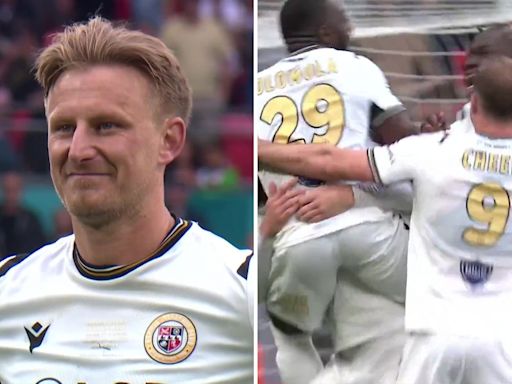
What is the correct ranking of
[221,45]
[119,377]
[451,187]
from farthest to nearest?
[221,45], [119,377], [451,187]

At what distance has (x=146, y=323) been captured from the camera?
6.93ft

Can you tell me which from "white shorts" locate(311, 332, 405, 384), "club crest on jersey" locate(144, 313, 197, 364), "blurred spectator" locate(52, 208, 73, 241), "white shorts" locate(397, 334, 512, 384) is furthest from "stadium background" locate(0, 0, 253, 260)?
"white shorts" locate(397, 334, 512, 384)

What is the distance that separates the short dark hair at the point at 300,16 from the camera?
1992mm

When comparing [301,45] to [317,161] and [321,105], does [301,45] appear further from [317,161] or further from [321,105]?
[317,161]

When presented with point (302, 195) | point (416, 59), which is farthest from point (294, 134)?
point (416, 59)

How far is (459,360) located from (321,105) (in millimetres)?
545

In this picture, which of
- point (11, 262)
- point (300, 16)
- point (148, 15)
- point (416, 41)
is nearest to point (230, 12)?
point (148, 15)

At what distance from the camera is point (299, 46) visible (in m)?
2.00

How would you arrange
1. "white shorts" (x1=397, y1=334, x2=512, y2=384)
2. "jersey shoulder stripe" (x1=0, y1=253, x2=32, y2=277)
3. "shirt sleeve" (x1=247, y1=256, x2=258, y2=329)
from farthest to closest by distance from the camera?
"jersey shoulder stripe" (x1=0, y1=253, x2=32, y2=277) → "shirt sleeve" (x1=247, y1=256, x2=258, y2=329) → "white shorts" (x1=397, y1=334, x2=512, y2=384)

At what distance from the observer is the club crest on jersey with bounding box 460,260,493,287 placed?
1928mm

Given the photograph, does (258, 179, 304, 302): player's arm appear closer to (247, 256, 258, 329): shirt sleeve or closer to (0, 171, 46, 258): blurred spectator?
(247, 256, 258, 329): shirt sleeve

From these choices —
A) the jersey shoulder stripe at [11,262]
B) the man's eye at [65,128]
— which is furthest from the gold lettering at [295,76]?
the jersey shoulder stripe at [11,262]

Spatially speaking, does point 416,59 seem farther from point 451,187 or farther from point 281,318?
point 281,318

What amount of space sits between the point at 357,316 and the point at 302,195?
257 mm
